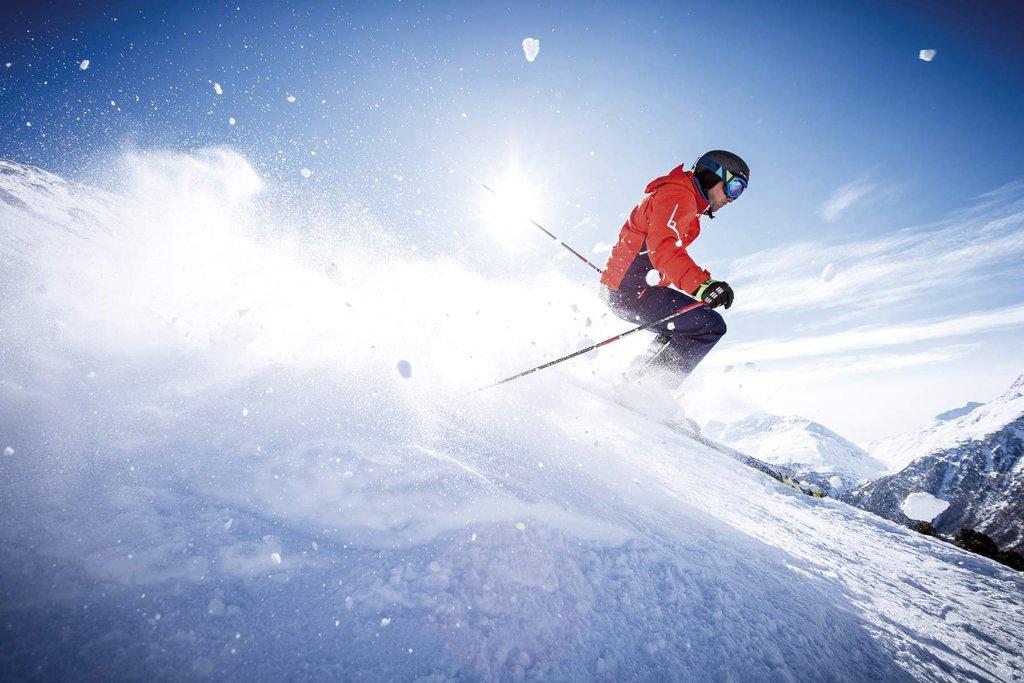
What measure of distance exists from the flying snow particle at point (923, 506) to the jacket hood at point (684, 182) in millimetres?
216420

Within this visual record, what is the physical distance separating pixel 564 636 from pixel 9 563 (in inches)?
94.4

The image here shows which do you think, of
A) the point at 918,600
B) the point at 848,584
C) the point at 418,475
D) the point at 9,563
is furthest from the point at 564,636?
the point at 918,600

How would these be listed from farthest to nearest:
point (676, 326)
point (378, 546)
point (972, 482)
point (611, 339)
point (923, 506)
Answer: point (923, 506)
point (972, 482)
point (611, 339)
point (676, 326)
point (378, 546)

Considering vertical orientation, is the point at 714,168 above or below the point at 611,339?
above

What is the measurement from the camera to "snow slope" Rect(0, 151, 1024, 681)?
1.64 meters

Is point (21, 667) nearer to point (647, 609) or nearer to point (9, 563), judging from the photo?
point (9, 563)

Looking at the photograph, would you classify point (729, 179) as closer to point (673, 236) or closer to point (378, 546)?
point (673, 236)

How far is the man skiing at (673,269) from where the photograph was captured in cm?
518

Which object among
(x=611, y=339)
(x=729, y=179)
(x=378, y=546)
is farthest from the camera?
(x=611, y=339)

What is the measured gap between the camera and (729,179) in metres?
5.56

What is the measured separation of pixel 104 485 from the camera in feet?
7.09

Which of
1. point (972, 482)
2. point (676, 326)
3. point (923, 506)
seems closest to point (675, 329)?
point (676, 326)

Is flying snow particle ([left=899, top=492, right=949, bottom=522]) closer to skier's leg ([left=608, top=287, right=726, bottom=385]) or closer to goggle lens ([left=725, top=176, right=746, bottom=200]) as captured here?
skier's leg ([left=608, top=287, right=726, bottom=385])

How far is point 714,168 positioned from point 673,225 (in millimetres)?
1116
